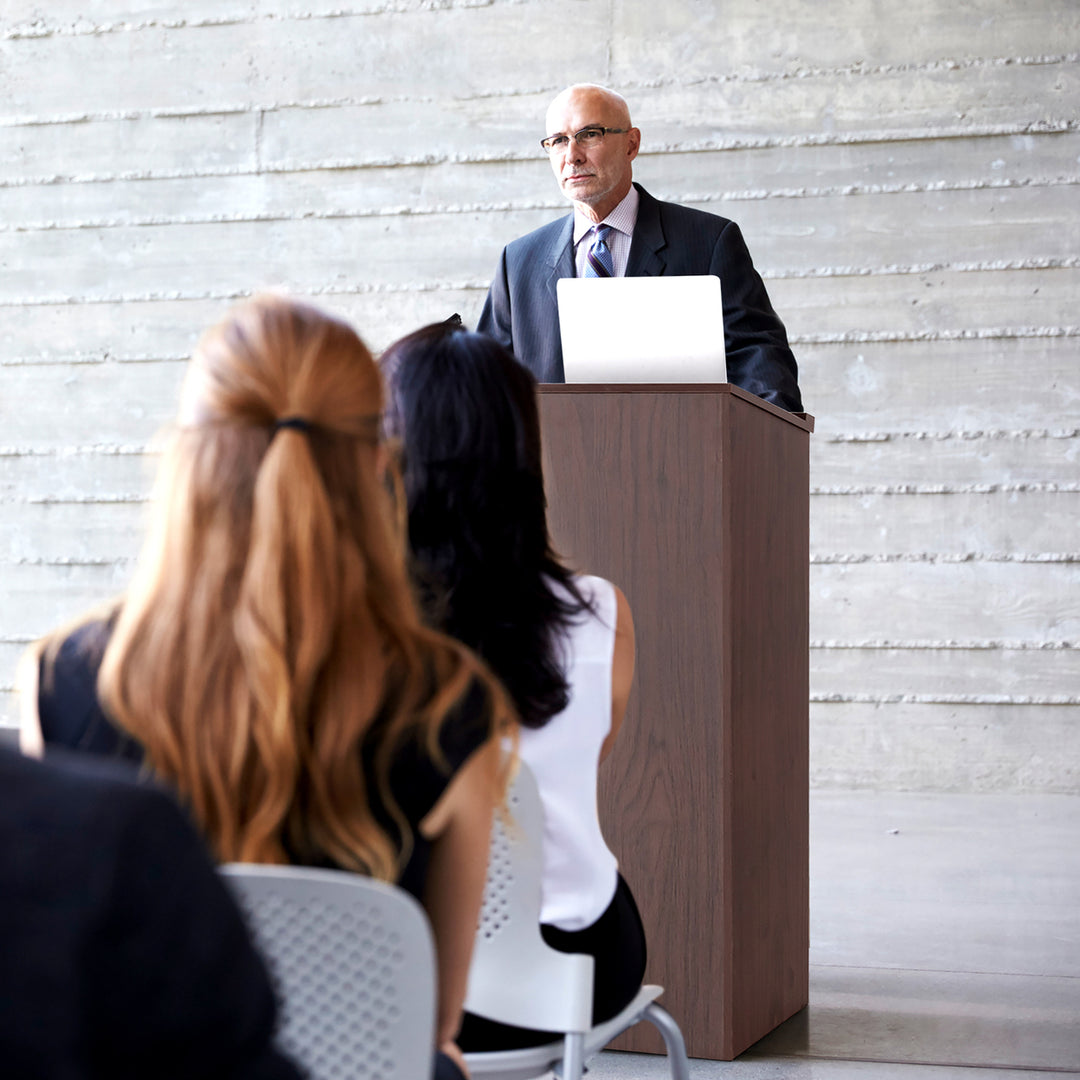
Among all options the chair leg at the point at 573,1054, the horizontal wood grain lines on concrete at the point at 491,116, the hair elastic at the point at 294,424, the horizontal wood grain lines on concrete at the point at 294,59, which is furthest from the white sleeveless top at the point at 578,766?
the horizontal wood grain lines on concrete at the point at 294,59

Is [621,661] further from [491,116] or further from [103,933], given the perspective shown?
[491,116]

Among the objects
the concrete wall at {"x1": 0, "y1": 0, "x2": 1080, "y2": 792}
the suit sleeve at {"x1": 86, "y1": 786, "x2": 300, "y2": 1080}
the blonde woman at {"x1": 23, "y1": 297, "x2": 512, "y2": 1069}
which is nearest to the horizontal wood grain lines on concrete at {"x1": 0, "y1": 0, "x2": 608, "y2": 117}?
the concrete wall at {"x1": 0, "y1": 0, "x2": 1080, "y2": 792}

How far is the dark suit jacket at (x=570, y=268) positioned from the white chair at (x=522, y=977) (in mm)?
1825

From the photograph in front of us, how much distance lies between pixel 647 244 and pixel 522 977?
216 cm

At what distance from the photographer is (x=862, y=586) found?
4.91m

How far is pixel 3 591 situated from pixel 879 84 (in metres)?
3.85

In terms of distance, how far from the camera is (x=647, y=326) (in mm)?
2285

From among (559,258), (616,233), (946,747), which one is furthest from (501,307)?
(946,747)

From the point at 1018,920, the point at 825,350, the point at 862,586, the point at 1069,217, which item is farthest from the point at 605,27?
the point at 1018,920

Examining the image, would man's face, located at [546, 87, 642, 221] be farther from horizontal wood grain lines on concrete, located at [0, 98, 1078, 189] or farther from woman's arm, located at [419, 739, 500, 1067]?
woman's arm, located at [419, 739, 500, 1067]

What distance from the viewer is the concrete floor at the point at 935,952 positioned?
7.48ft

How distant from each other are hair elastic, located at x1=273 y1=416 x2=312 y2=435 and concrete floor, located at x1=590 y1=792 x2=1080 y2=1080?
5.17 feet

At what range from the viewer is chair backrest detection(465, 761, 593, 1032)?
133 centimetres

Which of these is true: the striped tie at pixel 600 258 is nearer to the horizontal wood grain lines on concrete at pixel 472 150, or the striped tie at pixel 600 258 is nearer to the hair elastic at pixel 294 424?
the horizontal wood grain lines on concrete at pixel 472 150
